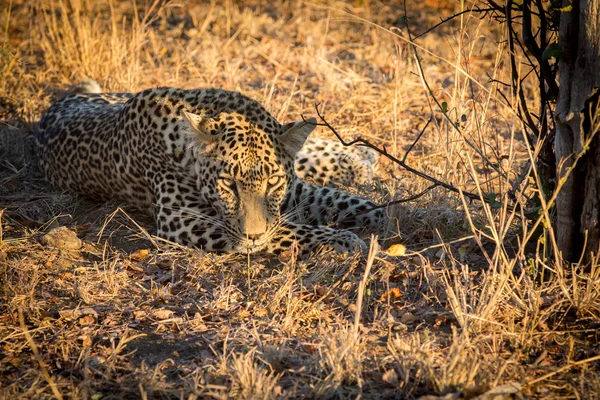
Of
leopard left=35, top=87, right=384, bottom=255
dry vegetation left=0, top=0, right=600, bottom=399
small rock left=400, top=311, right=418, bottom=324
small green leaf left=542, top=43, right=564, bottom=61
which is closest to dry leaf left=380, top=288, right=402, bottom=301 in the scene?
dry vegetation left=0, top=0, right=600, bottom=399

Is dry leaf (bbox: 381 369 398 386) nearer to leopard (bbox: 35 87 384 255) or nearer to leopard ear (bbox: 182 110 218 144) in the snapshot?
leopard (bbox: 35 87 384 255)

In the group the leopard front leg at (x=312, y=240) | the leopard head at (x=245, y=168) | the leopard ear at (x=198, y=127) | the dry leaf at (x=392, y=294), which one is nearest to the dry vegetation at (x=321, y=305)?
the dry leaf at (x=392, y=294)

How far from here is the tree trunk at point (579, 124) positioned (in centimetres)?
445

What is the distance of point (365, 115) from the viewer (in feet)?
30.8

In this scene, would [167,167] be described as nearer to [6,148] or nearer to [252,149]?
[252,149]

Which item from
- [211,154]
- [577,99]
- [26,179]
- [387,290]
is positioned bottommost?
[26,179]

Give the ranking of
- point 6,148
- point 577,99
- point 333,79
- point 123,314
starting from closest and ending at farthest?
point 577,99 < point 123,314 < point 6,148 < point 333,79

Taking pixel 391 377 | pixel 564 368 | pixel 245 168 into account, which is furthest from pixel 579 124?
pixel 245 168

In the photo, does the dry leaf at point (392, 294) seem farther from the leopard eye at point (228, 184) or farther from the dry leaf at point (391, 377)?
the leopard eye at point (228, 184)

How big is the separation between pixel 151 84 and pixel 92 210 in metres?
3.25

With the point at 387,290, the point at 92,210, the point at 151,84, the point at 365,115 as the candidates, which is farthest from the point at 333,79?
the point at 387,290

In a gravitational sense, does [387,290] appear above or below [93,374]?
above

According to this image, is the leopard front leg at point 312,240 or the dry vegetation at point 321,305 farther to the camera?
the leopard front leg at point 312,240

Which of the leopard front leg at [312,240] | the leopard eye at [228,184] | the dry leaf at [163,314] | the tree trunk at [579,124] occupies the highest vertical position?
the tree trunk at [579,124]
